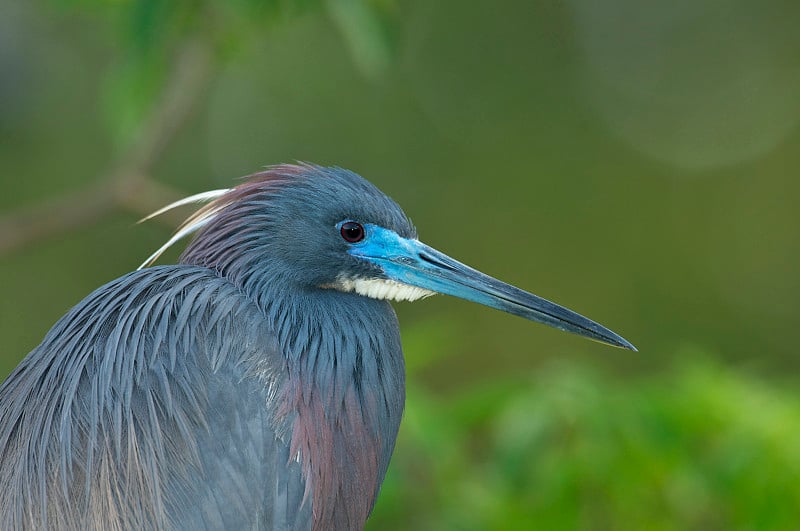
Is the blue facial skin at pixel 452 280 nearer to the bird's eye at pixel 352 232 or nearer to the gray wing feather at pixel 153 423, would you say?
the bird's eye at pixel 352 232

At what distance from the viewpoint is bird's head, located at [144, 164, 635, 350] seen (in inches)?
111

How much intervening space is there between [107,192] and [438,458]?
175cm

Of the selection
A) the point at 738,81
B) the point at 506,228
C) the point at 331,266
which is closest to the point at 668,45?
the point at 738,81

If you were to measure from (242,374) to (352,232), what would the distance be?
55cm

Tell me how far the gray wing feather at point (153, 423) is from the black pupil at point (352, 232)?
1.17 ft

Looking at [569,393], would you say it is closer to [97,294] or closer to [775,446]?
[775,446]

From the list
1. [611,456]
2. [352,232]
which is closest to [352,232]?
[352,232]

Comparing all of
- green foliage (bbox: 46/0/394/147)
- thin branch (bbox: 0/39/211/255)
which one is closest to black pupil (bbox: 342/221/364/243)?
green foliage (bbox: 46/0/394/147)

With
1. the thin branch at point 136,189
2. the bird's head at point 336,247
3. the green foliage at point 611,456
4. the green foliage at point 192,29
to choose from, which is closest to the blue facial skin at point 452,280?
the bird's head at point 336,247

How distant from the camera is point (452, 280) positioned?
2.92 meters

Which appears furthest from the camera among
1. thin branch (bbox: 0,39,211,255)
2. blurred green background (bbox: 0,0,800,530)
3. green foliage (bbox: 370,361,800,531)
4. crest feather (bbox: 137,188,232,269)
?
blurred green background (bbox: 0,0,800,530)

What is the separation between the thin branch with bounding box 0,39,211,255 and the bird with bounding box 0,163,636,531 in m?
1.12

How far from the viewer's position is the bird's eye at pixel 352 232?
2.86 m

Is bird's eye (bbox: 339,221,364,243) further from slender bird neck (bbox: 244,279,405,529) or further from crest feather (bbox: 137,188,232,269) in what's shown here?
crest feather (bbox: 137,188,232,269)
